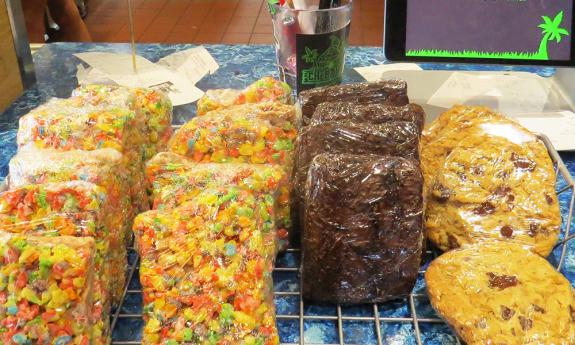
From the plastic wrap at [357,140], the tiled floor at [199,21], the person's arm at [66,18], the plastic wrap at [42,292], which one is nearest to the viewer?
the plastic wrap at [42,292]

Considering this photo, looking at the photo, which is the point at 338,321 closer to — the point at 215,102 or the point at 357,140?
the point at 357,140

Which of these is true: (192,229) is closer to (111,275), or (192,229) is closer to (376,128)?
(111,275)

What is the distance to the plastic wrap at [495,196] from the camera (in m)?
0.96

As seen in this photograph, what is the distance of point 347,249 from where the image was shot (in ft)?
2.86

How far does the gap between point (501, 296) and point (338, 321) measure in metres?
0.24

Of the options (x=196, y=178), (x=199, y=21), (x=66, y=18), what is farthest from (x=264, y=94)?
(x=199, y=21)

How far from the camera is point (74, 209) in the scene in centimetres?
80

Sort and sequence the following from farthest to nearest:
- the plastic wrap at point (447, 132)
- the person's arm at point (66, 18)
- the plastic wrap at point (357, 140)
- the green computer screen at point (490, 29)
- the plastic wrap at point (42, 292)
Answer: the person's arm at point (66, 18) → the green computer screen at point (490, 29) → the plastic wrap at point (447, 132) → the plastic wrap at point (357, 140) → the plastic wrap at point (42, 292)

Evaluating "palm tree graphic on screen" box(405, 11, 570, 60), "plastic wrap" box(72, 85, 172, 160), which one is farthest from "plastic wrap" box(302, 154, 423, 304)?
"palm tree graphic on screen" box(405, 11, 570, 60)

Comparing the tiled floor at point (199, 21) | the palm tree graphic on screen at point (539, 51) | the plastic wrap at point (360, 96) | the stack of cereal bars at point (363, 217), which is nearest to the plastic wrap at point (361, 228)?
the stack of cereal bars at point (363, 217)

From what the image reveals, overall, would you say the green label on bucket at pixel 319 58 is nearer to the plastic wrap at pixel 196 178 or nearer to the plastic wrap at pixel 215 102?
the plastic wrap at pixel 215 102

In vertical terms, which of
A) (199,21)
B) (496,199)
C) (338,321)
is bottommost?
(199,21)

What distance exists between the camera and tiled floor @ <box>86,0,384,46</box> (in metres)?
3.24

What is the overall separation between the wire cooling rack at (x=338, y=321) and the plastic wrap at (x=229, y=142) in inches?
8.4
